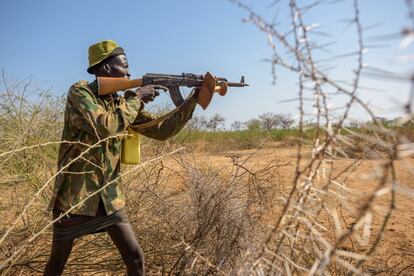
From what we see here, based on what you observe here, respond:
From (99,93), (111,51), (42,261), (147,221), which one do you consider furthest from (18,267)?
(111,51)

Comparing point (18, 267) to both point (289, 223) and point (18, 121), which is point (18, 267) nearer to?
point (18, 121)

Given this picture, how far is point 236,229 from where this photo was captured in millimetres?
2895

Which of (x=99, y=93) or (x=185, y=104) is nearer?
(x=99, y=93)

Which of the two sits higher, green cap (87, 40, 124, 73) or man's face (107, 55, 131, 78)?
green cap (87, 40, 124, 73)

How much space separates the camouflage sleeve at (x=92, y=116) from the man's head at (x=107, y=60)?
0.24 m

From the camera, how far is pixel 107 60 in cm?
244

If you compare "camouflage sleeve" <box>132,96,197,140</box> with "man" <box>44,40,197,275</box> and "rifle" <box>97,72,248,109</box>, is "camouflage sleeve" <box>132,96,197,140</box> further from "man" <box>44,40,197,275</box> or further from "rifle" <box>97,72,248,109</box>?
Result: "man" <box>44,40,197,275</box>

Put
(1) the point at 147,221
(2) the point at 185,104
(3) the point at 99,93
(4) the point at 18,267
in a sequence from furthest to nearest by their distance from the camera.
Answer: (1) the point at 147,221
(4) the point at 18,267
(2) the point at 185,104
(3) the point at 99,93

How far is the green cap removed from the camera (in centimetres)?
238

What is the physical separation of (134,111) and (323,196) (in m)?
1.56

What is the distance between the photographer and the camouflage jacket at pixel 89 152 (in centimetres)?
211

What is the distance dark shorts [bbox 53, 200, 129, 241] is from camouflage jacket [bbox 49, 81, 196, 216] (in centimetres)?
4

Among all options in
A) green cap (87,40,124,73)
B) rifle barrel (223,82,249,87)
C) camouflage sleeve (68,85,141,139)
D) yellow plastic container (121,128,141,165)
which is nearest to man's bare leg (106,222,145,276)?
yellow plastic container (121,128,141,165)

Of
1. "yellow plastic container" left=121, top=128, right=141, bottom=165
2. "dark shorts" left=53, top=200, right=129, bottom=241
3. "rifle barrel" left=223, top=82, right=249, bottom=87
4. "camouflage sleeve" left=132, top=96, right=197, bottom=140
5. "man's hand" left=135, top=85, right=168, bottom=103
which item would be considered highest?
"rifle barrel" left=223, top=82, right=249, bottom=87
